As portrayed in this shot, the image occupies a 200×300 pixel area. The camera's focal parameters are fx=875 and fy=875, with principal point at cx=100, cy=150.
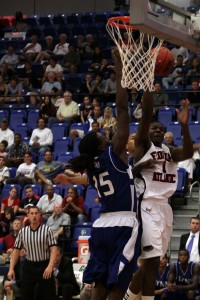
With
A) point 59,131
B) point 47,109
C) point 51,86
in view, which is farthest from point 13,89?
point 59,131

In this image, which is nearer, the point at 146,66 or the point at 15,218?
the point at 146,66

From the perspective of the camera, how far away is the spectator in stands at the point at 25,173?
18.5 meters

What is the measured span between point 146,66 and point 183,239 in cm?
635

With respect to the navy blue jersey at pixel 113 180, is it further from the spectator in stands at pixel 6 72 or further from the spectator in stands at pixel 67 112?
the spectator in stands at pixel 6 72

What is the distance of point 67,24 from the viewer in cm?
2762

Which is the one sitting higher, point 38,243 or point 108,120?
point 108,120

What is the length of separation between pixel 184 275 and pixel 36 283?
2.68 meters

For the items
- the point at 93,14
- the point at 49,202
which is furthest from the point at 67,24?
the point at 49,202

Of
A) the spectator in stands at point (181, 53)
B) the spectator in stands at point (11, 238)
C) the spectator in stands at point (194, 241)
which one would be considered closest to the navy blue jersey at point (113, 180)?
the spectator in stands at point (194, 241)

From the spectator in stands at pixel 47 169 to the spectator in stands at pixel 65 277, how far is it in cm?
371

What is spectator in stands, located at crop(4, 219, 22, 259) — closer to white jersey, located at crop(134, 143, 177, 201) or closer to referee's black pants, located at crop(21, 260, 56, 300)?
referee's black pants, located at crop(21, 260, 56, 300)

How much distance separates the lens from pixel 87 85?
2195 centimetres

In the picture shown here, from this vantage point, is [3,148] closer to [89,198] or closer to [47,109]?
[47,109]

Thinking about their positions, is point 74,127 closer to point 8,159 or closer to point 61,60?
point 8,159
